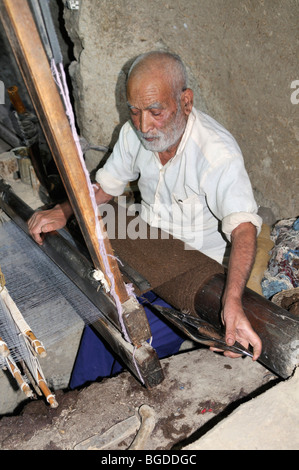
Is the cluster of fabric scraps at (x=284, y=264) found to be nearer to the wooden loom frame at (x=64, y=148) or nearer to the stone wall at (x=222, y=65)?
the stone wall at (x=222, y=65)

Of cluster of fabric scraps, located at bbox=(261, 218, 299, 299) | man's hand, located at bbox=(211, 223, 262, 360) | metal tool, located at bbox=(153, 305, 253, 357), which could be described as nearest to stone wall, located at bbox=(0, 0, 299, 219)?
cluster of fabric scraps, located at bbox=(261, 218, 299, 299)

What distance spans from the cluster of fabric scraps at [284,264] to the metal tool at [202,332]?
1.12 meters

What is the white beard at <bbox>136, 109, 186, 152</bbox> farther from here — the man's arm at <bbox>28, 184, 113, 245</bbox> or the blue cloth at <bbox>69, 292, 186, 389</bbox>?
the blue cloth at <bbox>69, 292, 186, 389</bbox>

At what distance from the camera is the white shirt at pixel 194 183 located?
2.18m

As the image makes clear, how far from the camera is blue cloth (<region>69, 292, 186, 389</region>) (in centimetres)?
280

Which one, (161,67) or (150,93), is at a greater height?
(161,67)

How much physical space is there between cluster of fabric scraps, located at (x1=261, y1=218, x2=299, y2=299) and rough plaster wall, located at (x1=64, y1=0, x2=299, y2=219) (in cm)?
29

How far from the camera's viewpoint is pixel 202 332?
1.83 m

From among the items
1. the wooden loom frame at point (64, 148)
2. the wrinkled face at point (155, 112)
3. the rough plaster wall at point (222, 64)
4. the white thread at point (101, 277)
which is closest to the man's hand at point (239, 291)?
the wooden loom frame at point (64, 148)

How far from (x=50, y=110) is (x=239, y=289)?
1.27 meters

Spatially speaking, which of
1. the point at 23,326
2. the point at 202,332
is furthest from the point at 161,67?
the point at 23,326

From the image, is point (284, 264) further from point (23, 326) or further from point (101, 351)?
point (23, 326)
